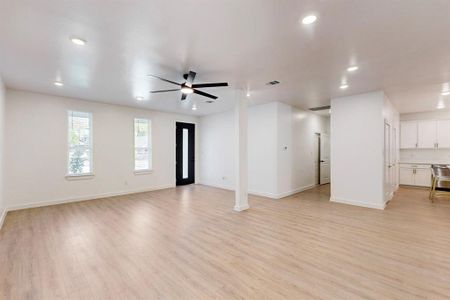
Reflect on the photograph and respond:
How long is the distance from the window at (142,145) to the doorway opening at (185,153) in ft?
3.72

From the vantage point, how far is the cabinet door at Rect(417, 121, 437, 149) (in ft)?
23.8

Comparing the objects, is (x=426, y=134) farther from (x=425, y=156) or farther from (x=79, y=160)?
(x=79, y=160)

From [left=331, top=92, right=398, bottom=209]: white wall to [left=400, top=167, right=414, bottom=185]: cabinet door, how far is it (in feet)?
12.3

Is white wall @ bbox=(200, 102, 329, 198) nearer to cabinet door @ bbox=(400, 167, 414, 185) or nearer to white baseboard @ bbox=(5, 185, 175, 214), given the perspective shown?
white baseboard @ bbox=(5, 185, 175, 214)

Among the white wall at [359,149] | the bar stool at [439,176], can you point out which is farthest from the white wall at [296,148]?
the bar stool at [439,176]

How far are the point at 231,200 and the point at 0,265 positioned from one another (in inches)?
175

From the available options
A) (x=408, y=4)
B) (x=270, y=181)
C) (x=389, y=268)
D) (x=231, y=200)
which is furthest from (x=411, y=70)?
(x=231, y=200)

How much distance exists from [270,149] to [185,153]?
12.2 ft

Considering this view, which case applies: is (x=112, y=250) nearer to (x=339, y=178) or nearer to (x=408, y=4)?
(x=408, y=4)

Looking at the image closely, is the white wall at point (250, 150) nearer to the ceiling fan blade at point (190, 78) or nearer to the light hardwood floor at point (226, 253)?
the light hardwood floor at point (226, 253)

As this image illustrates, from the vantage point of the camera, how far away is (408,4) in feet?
6.63

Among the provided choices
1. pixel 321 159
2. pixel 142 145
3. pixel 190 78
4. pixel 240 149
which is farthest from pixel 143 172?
pixel 321 159

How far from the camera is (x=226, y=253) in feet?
9.53

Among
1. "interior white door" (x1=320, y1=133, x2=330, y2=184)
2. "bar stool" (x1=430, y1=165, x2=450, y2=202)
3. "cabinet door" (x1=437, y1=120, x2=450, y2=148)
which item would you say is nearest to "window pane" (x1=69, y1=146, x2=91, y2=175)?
"interior white door" (x1=320, y1=133, x2=330, y2=184)
